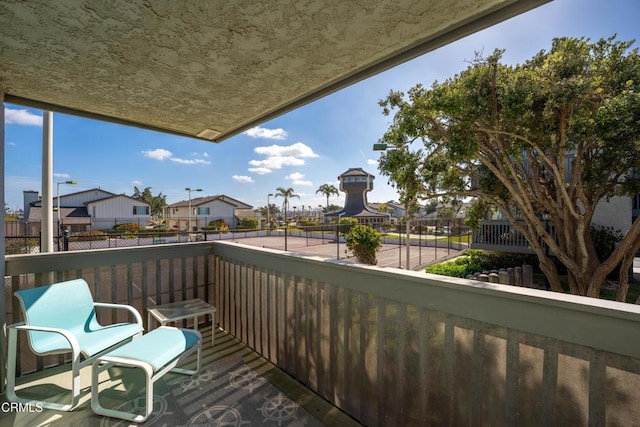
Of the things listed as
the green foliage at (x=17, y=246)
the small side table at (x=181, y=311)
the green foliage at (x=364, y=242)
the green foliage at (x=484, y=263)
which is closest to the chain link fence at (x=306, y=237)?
the green foliage at (x=17, y=246)

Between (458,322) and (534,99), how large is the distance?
4.35 meters

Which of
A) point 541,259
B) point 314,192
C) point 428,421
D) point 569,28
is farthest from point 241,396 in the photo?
point 314,192

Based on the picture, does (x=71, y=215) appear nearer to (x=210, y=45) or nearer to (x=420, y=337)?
(x=210, y=45)

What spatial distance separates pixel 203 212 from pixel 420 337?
36.0 metres

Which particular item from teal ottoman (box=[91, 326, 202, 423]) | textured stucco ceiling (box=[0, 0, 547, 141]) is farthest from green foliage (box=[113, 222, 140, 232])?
teal ottoman (box=[91, 326, 202, 423])

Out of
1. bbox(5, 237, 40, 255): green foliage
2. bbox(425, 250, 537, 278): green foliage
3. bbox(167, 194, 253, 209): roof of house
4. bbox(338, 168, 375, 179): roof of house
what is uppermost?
bbox(338, 168, 375, 179): roof of house

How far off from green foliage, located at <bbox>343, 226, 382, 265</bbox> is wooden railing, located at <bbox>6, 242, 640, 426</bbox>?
18.3 ft

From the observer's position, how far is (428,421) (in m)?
1.40

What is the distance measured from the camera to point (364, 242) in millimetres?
7965

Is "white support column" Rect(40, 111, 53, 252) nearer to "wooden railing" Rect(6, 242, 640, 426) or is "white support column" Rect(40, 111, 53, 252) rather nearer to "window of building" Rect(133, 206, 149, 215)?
"wooden railing" Rect(6, 242, 640, 426)

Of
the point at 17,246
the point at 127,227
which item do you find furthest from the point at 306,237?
the point at 127,227

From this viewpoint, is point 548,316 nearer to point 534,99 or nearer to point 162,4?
point 162,4

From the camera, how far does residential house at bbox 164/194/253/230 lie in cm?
3291

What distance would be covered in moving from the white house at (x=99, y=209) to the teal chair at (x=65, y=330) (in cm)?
2858
